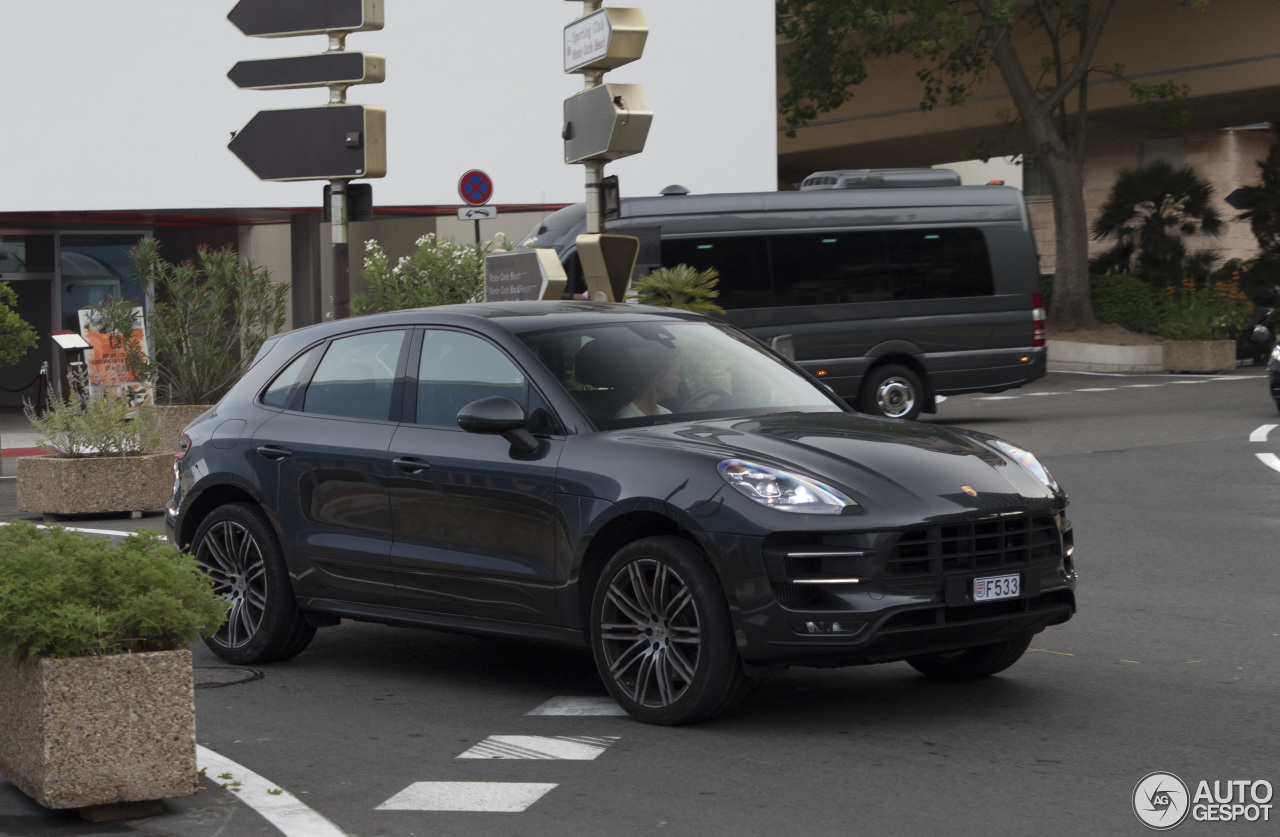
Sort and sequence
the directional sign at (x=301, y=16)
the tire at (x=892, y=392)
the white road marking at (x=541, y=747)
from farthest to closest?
the tire at (x=892, y=392) < the directional sign at (x=301, y=16) < the white road marking at (x=541, y=747)

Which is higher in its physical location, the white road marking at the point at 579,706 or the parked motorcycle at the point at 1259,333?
the parked motorcycle at the point at 1259,333

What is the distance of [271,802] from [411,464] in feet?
6.55

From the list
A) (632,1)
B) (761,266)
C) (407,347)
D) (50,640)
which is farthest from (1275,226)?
(50,640)

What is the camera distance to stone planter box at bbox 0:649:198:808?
16.8ft

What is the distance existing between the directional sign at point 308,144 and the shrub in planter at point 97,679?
995cm

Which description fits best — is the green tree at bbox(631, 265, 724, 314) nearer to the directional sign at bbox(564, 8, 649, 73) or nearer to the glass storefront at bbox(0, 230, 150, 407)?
the directional sign at bbox(564, 8, 649, 73)

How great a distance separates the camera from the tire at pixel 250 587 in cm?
768

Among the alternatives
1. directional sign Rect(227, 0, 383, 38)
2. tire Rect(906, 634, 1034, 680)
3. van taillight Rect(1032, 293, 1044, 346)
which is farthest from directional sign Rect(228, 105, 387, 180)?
Result: van taillight Rect(1032, 293, 1044, 346)

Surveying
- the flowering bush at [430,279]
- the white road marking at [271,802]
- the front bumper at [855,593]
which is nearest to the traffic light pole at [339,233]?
the flowering bush at [430,279]

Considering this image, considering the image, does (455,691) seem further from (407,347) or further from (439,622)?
(407,347)

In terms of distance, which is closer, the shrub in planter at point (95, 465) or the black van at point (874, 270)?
the shrub in planter at point (95, 465)

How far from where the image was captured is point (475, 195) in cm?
2297

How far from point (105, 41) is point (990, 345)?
1340 centimetres

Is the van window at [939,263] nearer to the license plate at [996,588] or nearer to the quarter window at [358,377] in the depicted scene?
the quarter window at [358,377]
